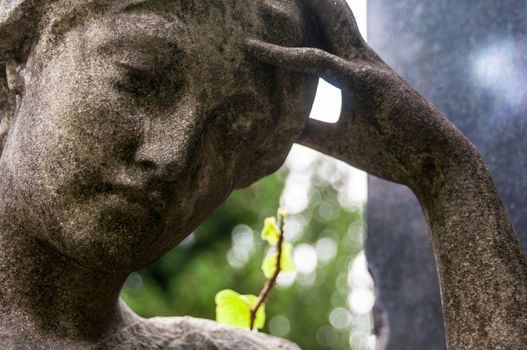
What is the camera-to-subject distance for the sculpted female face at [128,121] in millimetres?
1225

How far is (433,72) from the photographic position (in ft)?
6.13

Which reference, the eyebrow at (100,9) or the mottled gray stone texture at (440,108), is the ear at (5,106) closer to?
the eyebrow at (100,9)

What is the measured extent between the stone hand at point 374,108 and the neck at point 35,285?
19.8 inches

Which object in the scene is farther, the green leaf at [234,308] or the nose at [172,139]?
the green leaf at [234,308]

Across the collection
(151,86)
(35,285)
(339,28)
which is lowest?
(35,285)

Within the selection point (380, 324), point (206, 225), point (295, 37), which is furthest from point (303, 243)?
point (295, 37)

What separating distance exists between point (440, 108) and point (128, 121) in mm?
869

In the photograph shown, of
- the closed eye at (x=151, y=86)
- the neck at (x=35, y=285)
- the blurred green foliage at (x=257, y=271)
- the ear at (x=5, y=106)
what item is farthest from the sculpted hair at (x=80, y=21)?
the blurred green foliage at (x=257, y=271)

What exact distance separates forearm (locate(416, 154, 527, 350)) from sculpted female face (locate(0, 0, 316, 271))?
1.24 ft

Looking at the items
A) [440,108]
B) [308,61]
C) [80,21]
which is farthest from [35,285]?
[440,108]

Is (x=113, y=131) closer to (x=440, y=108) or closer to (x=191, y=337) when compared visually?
(x=191, y=337)

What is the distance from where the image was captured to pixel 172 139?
1243mm

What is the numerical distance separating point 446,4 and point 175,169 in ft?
3.06

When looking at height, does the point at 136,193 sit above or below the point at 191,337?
above
